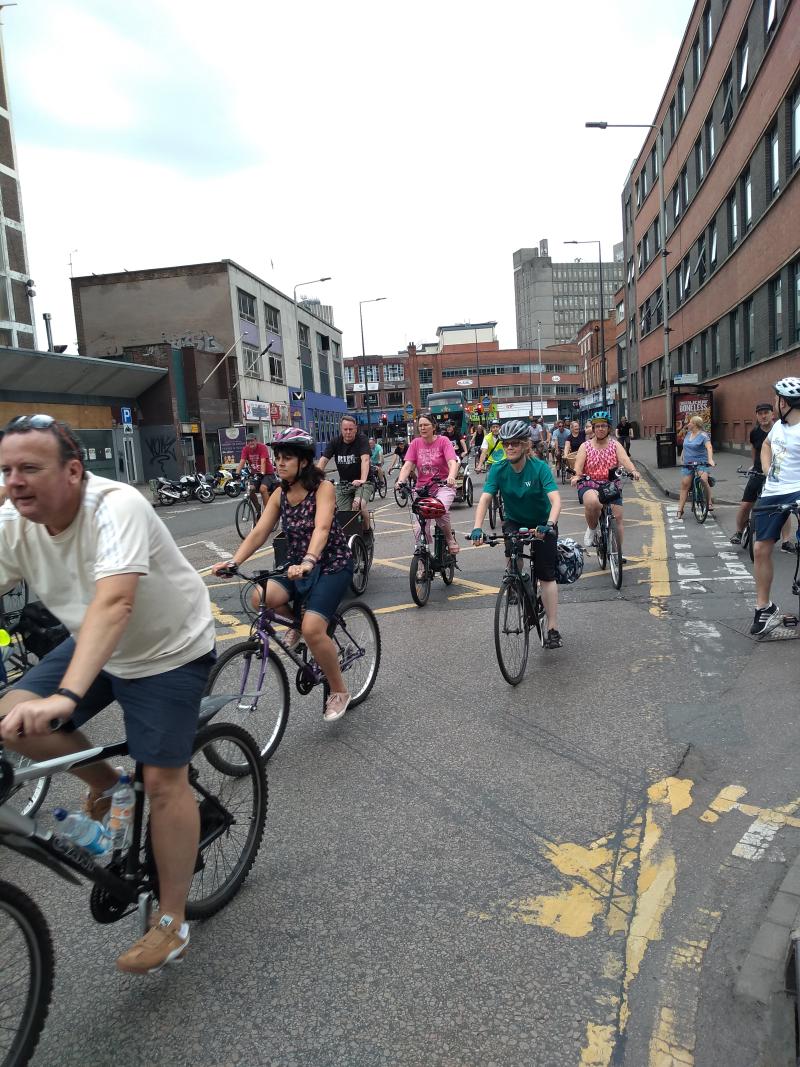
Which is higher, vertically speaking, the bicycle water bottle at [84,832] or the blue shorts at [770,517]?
the blue shorts at [770,517]

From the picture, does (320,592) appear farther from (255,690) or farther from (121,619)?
(121,619)

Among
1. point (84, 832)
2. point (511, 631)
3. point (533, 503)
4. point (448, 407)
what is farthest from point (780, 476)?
point (448, 407)

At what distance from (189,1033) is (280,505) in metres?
2.94

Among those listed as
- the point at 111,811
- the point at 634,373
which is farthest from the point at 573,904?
the point at 634,373

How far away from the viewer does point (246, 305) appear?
47625 mm

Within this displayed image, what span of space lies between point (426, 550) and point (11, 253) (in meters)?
39.6

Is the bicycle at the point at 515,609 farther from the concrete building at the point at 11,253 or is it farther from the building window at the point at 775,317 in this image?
the concrete building at the point at 11,253

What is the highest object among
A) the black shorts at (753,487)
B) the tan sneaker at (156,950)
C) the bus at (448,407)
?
the bus at (448,407)

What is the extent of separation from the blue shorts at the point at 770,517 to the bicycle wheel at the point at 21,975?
216 inches

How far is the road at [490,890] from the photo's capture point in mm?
2334

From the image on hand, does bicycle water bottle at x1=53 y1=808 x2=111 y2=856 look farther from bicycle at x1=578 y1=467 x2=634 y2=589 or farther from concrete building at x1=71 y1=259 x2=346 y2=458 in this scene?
concrete building at x1=71 y1=259 x2=346 y2=458

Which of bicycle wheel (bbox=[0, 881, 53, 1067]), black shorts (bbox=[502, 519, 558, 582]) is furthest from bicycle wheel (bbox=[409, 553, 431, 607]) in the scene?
bicycle wheel (bbox=[0, 881, 53, 1067])

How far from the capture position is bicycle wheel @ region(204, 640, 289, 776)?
4.07 meters

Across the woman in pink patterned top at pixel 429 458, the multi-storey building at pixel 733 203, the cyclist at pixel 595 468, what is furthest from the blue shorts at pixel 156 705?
the multi-storey building at pixel 733 203
